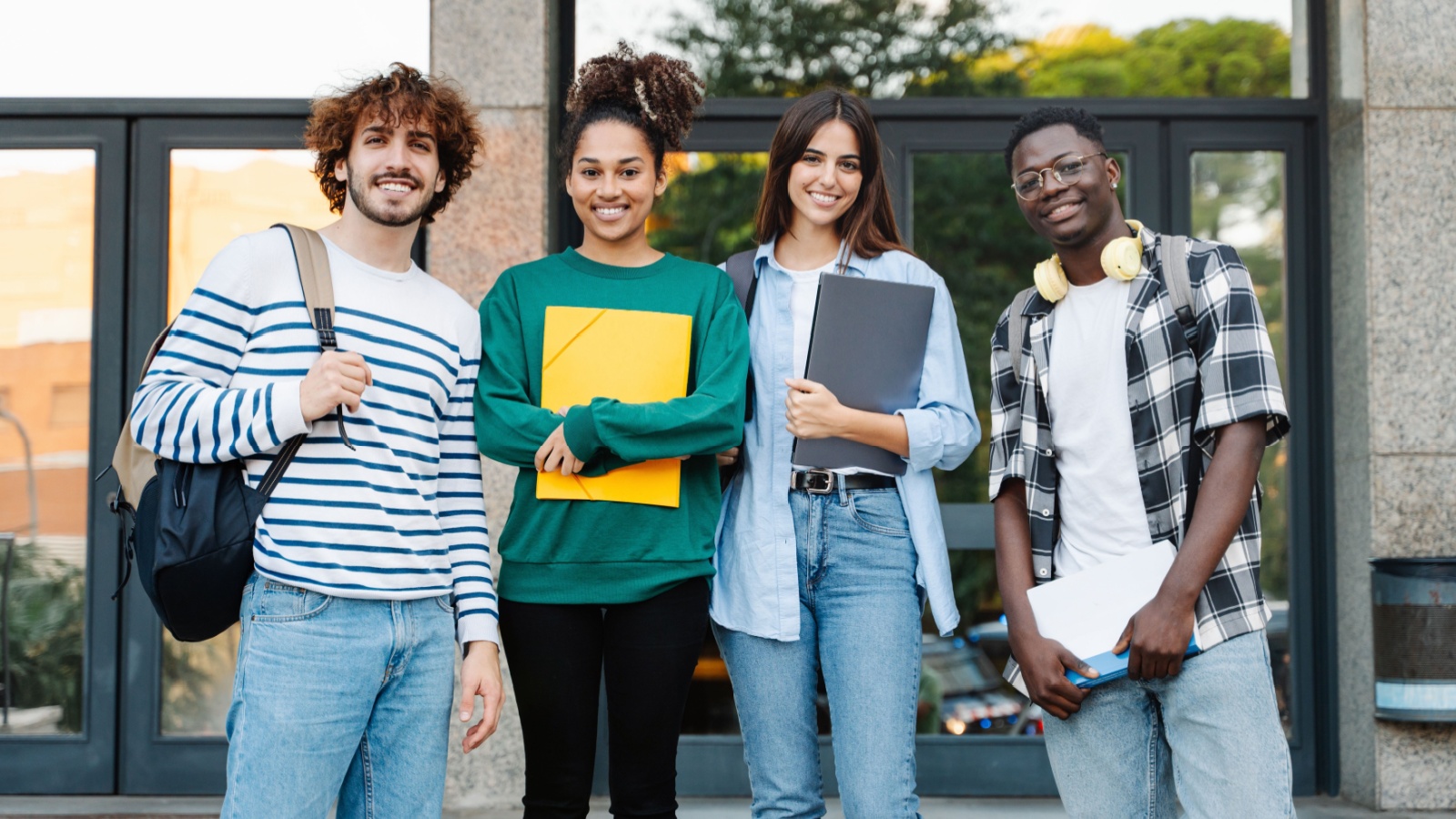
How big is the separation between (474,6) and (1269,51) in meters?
3.26

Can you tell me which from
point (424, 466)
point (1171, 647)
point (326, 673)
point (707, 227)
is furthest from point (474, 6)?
point (1171, 647)

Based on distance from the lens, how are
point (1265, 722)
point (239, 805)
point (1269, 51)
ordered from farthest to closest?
point (1269, 51) → point (1265, 722) → point (239, 805)

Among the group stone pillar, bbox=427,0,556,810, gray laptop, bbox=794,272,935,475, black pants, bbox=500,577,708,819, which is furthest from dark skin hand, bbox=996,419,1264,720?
stone pillar, bbox=427,0,556,810

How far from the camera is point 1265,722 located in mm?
2146

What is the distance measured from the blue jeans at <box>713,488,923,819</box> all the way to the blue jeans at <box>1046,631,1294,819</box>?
1.13 feet

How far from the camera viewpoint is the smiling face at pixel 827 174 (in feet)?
8.79

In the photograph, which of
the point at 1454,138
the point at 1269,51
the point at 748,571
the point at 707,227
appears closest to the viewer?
the point at 748,571

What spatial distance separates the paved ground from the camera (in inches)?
167

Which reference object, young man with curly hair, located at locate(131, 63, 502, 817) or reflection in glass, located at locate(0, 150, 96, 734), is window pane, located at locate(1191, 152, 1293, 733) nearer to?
young man with curly hair, located at locate(131, 63, 502, 817)

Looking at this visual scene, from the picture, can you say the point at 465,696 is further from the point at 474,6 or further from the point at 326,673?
the point at 474,6

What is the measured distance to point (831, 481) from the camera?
8.37ft

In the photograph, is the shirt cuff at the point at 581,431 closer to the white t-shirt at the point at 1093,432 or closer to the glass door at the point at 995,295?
the white t-shirt at the point at 1093,432

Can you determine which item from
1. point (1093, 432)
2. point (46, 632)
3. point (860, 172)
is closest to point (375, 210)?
point (860, 172)

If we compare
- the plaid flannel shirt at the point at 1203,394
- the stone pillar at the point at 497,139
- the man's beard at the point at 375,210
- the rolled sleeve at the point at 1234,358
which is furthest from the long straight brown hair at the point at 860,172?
the stone pillar at the point at 497,139
